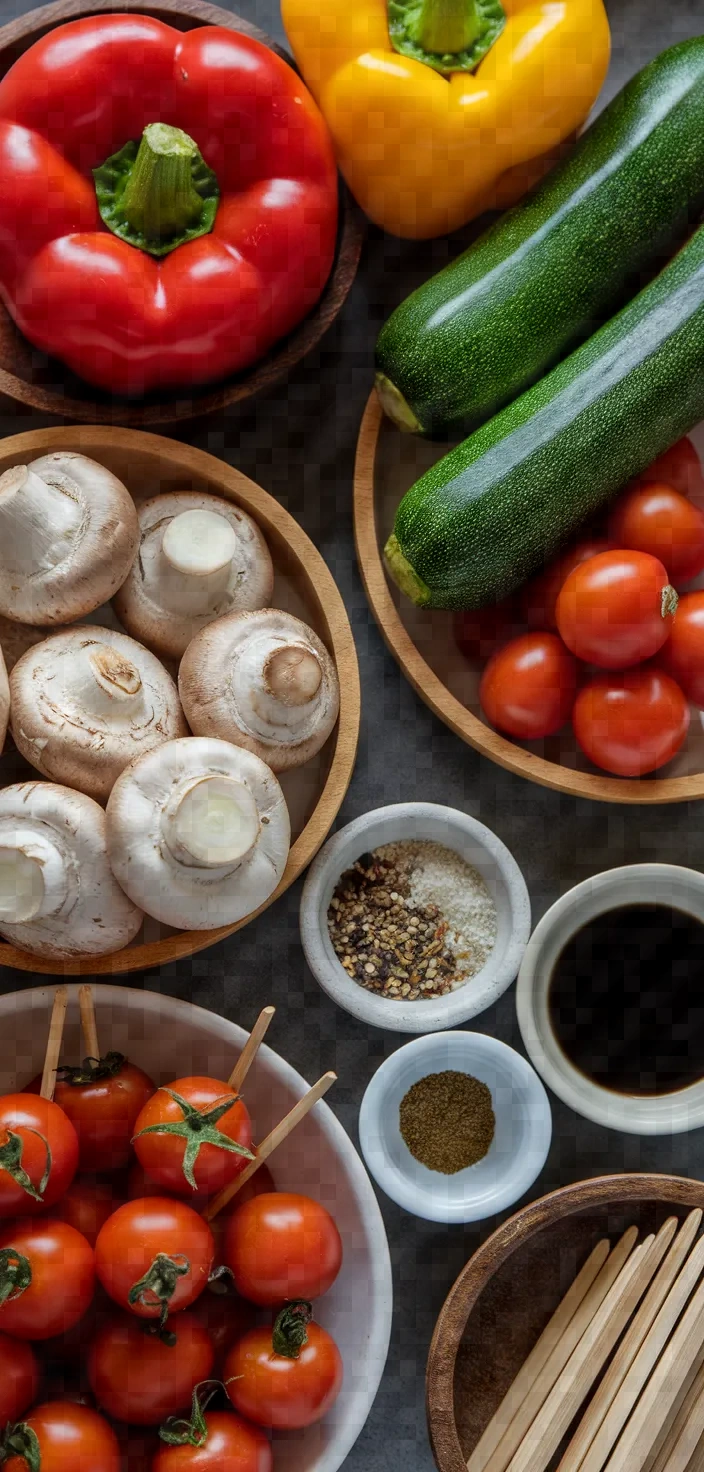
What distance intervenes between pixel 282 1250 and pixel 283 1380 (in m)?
0.11

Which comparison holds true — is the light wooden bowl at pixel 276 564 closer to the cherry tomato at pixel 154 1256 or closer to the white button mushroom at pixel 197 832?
the white button mushroom at pixel 197 832

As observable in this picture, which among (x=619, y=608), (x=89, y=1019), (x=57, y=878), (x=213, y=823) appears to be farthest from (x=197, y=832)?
(x=619, y=608)

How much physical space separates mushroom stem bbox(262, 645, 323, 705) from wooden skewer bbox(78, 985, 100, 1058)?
0.34 meters

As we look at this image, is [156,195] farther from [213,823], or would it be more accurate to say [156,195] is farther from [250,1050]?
[250,1050]

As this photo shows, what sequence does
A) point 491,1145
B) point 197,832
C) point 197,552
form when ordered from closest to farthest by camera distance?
1. point 197,832
2. point 197,552
3. point 491,1145

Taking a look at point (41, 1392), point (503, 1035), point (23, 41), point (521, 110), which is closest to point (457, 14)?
point (521, 110)

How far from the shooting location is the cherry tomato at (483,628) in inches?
54.3

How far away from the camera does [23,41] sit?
4.05 feet

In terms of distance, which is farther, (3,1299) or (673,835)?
(673,835)

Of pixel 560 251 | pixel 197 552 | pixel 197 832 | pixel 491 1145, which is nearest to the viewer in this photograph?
pixel 197 832

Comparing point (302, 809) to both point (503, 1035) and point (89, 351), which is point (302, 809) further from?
point (89, 351)

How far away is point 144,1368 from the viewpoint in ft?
3.63

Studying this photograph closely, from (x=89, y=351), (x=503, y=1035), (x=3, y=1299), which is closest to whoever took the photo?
(x=3, y=1299)

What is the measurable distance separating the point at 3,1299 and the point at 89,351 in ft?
2.93
